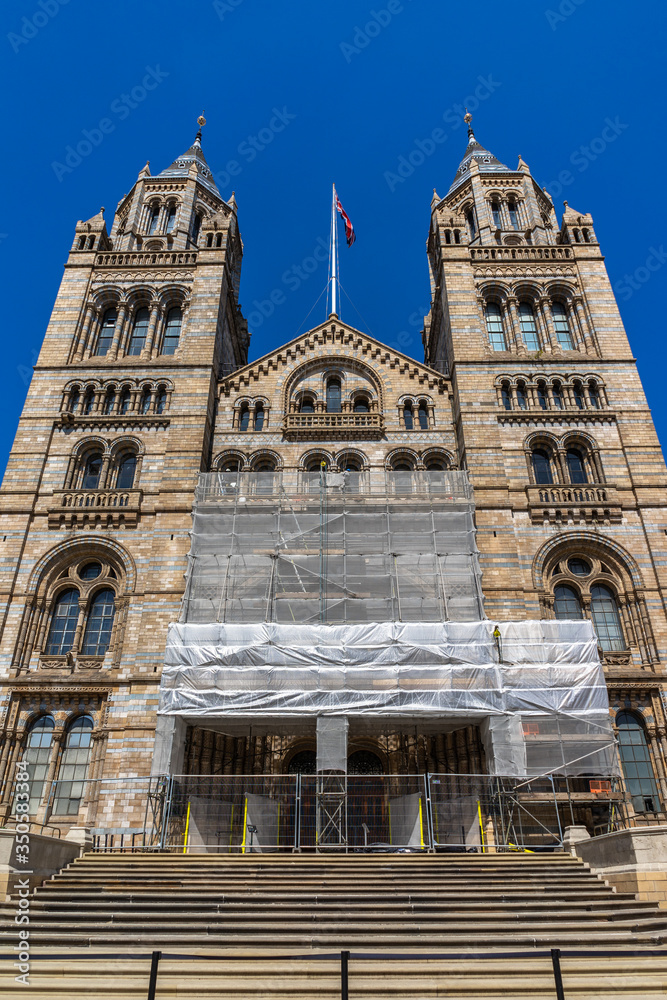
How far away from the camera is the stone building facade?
829 inches

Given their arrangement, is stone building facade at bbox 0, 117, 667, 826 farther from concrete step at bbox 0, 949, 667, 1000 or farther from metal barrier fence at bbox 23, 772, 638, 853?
concrete step at bbox 0, 949, 667, 1000

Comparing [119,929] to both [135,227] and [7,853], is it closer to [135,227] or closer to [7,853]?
[7,853]

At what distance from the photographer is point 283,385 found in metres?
28.2

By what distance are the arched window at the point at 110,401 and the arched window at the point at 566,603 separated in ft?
58.1

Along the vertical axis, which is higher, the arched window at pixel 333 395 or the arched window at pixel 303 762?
the arched window at pixel 333 395

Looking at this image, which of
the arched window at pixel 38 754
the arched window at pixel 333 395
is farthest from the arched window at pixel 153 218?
the arched window at pixel 38 754

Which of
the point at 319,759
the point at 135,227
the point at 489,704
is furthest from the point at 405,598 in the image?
the point at 135,227

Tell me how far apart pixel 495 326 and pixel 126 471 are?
1615 cm

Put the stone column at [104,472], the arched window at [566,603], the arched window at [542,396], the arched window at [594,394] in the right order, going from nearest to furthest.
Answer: the arched window at [566,603]
the stone column at [104,472]
the arched window at [594,394]
the arched window at [542,396]

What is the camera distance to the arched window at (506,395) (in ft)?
87.6

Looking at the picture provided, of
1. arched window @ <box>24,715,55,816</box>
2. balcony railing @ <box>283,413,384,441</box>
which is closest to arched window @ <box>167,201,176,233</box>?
balcony railing @ <box>283,413,384,441</box>

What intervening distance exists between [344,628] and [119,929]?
10.2 meters

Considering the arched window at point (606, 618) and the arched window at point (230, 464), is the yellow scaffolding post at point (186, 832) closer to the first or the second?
the arched window at point (230, 464)

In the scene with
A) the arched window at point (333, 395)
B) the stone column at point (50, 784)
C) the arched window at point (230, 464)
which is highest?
the arched window at point (333, 395)
